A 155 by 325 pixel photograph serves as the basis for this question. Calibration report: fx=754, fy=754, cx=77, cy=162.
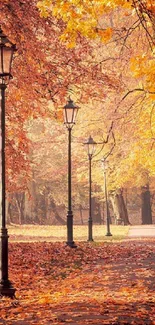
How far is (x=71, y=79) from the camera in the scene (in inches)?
836

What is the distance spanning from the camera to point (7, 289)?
39.7ft

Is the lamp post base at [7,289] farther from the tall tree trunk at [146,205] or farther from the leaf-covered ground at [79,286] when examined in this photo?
the tall tree trunk at [146,205]

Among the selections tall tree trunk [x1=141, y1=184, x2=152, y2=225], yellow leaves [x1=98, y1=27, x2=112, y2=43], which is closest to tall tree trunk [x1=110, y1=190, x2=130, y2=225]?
tall tree trunk [x1=141, y1=184, x2=152, y2=225]

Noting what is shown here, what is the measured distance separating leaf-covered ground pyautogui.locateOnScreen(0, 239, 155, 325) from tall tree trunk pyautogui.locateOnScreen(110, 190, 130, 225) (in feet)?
103

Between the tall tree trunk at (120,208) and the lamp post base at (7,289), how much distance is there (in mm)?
41253

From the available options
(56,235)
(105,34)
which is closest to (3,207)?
(105,34)

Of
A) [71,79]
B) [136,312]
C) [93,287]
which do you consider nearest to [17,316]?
[136,312]

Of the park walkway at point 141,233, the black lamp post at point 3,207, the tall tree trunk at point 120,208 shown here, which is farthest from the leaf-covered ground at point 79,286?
the tall tree trunk at point 120,208

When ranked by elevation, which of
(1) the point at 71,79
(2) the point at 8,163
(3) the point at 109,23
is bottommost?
(2) the point at 8,163

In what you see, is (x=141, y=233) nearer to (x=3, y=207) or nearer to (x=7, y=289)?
(x=7, y=289)

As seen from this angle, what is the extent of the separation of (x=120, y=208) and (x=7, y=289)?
4304cm

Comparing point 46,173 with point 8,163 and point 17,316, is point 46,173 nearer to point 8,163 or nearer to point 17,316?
point 8,163

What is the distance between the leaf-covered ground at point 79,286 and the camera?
385 inches

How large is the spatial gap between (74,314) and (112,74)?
41.4ft
